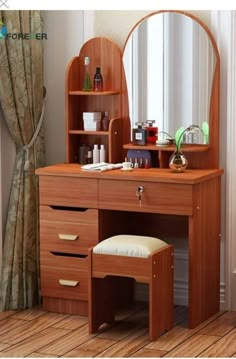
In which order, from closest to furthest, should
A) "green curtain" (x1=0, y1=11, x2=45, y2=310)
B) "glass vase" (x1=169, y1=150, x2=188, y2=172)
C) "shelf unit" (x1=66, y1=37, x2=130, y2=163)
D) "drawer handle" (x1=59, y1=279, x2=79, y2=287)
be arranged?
"glass vase" (x1=169, y1=150, x2=188, y2=172) → "drawer handle" (x1=59, y1=279, x2=79, y2=287) → "green curtain" (x1=0, y1=11, x2=45, y2=310) → "shelf unit" (x1=66, y1=37, x2=130, y2=163)

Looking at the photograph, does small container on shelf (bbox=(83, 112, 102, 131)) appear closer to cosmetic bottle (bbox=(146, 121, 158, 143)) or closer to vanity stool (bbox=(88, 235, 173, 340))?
cosmetic bottle (bbox=(146, 121, 158, 143))

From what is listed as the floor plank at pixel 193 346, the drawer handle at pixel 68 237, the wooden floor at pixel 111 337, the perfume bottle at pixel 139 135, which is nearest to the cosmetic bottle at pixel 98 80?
the perfume bottle at pixel 139 135

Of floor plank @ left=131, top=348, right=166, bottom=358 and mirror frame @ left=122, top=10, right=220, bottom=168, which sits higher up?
mirror frame @ left=122, top=10, right=220, bottom=168

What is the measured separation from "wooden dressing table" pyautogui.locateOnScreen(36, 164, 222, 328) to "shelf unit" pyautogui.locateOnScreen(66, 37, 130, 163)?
236 millimetres

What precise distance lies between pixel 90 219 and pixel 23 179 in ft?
1.75

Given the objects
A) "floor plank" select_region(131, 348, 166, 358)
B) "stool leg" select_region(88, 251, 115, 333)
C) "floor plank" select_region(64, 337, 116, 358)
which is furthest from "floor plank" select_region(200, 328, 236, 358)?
"stool leg" select_region(88, 251, 115, 333)

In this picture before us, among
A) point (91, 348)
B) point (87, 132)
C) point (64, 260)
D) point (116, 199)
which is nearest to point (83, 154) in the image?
point (87, 132)

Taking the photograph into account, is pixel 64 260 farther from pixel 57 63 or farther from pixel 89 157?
pixel 57 63

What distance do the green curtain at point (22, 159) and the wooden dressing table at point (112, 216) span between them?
18cm

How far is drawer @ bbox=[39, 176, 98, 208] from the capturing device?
4520 mm

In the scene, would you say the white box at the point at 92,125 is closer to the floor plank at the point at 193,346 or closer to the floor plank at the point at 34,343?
the floor plank at the point at 34,343

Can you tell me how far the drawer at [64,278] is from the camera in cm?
459

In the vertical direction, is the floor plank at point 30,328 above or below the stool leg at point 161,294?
below

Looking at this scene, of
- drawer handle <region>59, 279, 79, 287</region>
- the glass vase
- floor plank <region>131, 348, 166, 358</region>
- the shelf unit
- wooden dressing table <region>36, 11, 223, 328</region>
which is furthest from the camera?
the shelf unit
